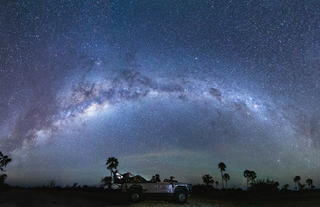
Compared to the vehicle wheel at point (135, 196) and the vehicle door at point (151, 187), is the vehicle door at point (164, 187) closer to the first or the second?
the vehicle door at point (151, 187)

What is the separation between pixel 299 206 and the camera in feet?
84.5

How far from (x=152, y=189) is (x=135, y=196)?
53.4 inches

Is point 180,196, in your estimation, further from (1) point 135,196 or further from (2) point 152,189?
(1) point 135,196

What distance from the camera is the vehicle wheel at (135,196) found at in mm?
25859

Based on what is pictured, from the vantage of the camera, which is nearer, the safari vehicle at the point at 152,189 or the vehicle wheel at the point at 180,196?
the safari vehicle at the point at 152,189

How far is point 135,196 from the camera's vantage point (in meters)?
26.0

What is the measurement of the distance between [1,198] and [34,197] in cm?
209

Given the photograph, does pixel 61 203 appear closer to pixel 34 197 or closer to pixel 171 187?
pixel 34 197

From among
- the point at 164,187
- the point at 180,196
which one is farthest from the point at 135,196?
the point at 180,196

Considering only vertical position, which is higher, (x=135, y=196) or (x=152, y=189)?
(x=152, y=189)

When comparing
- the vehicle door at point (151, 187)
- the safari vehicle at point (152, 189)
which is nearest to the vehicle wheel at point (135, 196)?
the safari vehicle at point (152, 189)

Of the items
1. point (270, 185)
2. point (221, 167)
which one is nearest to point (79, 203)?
point (270, 185)

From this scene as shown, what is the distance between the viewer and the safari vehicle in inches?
1019

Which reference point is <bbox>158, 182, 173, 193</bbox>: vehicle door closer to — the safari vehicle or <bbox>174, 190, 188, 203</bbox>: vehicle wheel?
the safari vehicle
